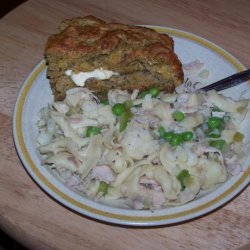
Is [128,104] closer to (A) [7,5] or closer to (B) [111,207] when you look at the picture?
(B) [111,207]

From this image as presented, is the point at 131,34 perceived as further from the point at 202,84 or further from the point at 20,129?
the point at 20,129

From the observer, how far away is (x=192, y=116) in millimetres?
3230

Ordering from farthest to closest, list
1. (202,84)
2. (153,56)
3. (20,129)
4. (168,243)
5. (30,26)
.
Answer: (30,26)
(202,84)
(153,56)
(20,129)
(168,243)

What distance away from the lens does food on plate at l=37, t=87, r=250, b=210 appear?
2896mm

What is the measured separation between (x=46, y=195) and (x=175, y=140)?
912 mm

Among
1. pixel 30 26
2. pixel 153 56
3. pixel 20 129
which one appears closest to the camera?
pixel 20 129

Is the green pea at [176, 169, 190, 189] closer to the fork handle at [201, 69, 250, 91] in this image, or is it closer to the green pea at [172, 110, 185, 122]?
the green pea at [172, 110, 185, 122]

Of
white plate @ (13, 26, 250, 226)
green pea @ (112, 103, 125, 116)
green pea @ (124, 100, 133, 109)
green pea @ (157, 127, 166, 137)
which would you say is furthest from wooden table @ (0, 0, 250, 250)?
green pea @ (124, 100, 133, 109)

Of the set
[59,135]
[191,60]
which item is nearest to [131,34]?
[191,60]

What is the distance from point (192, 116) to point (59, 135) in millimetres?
941

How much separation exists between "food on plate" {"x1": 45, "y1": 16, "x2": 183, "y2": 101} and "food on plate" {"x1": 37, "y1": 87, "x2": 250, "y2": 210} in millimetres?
177

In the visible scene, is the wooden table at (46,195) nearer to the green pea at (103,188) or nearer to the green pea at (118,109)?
the green pea at (103,188)

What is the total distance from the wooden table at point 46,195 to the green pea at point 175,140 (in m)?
0.51

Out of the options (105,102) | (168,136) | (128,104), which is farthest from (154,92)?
(168,136)
